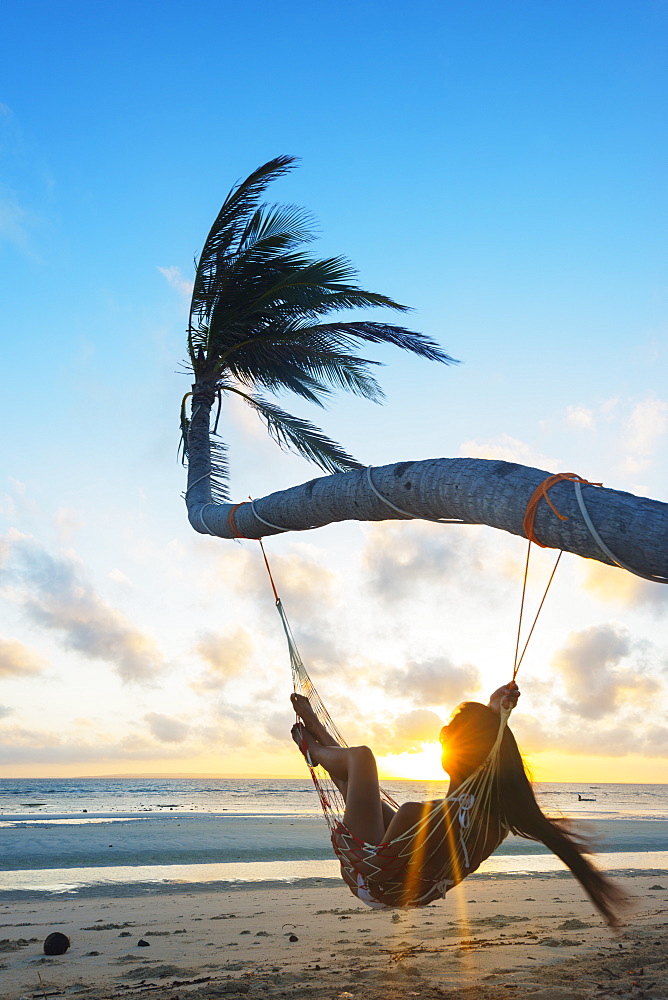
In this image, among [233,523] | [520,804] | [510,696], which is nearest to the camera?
[510,696]

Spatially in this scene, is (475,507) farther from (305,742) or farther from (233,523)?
(233,523)

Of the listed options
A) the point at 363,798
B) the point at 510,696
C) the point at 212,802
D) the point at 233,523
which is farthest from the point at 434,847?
the point at 212,802

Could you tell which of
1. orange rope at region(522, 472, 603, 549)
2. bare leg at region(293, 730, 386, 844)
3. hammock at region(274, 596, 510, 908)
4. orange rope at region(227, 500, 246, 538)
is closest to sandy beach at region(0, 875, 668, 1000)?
hammock at region(274, 596, 510, 908)

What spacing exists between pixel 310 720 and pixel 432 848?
71 cm

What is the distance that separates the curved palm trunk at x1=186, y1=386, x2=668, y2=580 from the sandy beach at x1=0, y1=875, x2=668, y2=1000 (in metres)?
2.14

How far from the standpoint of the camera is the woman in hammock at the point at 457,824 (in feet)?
7.90

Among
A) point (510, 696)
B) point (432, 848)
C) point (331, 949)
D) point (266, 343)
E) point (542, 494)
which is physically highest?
point (266, 343)

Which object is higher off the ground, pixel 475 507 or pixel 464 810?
pixel 475 507

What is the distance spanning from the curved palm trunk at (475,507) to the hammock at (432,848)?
0.73m

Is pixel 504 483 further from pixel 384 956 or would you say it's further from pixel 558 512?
pixel 384 956

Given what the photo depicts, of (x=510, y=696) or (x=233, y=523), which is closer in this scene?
(x=510, y=696)

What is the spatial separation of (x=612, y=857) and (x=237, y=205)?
36.9ft

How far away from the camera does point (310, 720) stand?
9.71 feet

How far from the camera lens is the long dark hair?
7.92ft
